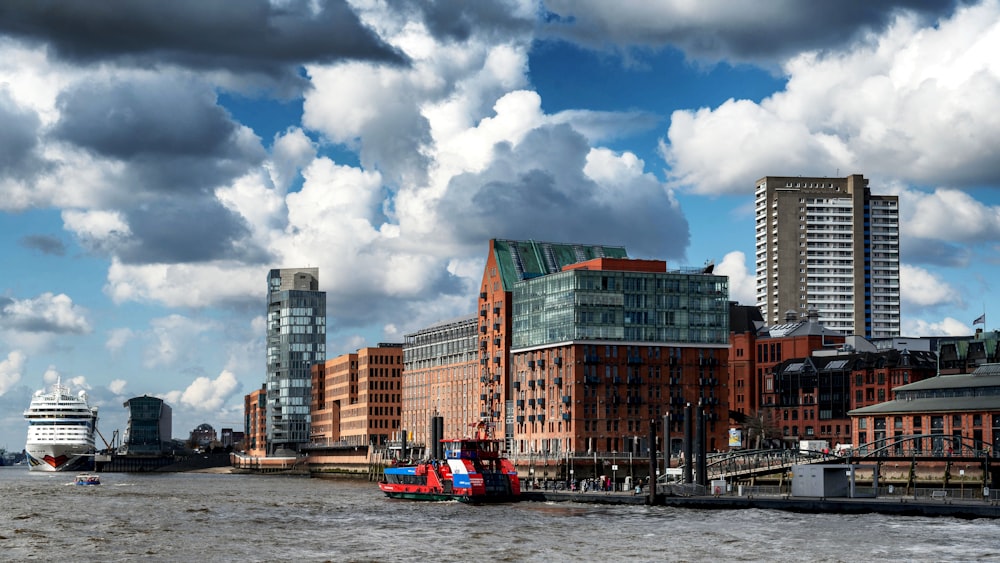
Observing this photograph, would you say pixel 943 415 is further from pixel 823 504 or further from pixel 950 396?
pixel 823 504

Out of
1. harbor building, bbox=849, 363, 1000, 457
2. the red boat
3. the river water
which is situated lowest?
the river water

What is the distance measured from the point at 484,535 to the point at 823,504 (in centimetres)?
3356

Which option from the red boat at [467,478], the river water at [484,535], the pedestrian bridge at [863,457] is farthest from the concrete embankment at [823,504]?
the pedestrian bridge at [863,457]

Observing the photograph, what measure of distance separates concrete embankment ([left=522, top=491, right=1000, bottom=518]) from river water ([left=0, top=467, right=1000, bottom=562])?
156cm

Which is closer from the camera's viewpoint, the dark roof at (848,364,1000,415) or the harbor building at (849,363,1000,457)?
the harbor building at (849,363,1000,457)

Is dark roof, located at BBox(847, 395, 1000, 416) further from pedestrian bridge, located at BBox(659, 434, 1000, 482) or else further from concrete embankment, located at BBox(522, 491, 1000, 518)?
concrete embankment, located at BBox(522, 491, 1000, 518)

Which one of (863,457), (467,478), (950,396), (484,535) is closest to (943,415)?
(950,396)

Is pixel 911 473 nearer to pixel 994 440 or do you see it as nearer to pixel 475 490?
pixel 994 440

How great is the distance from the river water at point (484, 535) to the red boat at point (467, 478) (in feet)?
7.29

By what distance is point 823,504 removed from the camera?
427 ft

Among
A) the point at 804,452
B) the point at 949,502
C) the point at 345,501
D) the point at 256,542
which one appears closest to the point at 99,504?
the point at 345,501

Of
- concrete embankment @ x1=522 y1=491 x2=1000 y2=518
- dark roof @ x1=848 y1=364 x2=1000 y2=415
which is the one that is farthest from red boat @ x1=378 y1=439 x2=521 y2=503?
dark roof @ x1=848 y1=364 x2=1000 y2=415

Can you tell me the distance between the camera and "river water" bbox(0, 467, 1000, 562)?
9788 centimetres

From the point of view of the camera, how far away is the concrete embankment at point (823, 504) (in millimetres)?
122312
